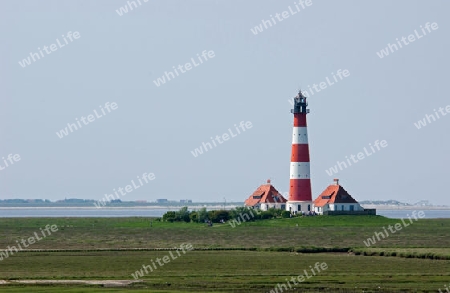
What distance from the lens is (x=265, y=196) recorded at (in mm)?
134250

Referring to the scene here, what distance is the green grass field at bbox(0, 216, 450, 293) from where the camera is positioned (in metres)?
52.2

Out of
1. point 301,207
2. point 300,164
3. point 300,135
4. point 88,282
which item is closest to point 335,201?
point 301,207

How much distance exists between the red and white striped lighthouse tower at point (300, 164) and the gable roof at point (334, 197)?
4.05 m

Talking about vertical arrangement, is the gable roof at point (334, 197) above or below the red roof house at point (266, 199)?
below

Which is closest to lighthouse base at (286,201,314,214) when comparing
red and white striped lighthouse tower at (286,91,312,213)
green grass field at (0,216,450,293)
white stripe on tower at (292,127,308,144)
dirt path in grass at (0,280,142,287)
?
red and white striped lighthouse tower at (286,91,312,213)

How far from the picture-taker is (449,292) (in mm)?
48656

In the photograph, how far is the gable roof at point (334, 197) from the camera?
414 feet

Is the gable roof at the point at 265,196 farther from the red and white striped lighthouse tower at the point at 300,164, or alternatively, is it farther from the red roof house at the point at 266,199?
the red and white striped lighthouse tower at the point at 300,164

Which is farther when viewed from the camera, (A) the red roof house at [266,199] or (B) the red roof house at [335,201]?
(A) the red roof house at [266,199]

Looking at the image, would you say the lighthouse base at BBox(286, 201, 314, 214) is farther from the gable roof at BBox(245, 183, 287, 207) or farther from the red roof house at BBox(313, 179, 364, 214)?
the gable roof at BBox(245, 183, 287, 207)

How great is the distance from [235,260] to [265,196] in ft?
220

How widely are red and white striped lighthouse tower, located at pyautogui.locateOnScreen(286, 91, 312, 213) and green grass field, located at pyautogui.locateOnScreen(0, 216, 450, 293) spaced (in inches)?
442

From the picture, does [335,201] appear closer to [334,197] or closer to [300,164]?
[334,197]

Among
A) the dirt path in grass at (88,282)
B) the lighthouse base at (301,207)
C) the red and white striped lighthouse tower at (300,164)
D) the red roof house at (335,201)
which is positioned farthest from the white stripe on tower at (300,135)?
the dirt path in grass at (88,282)
